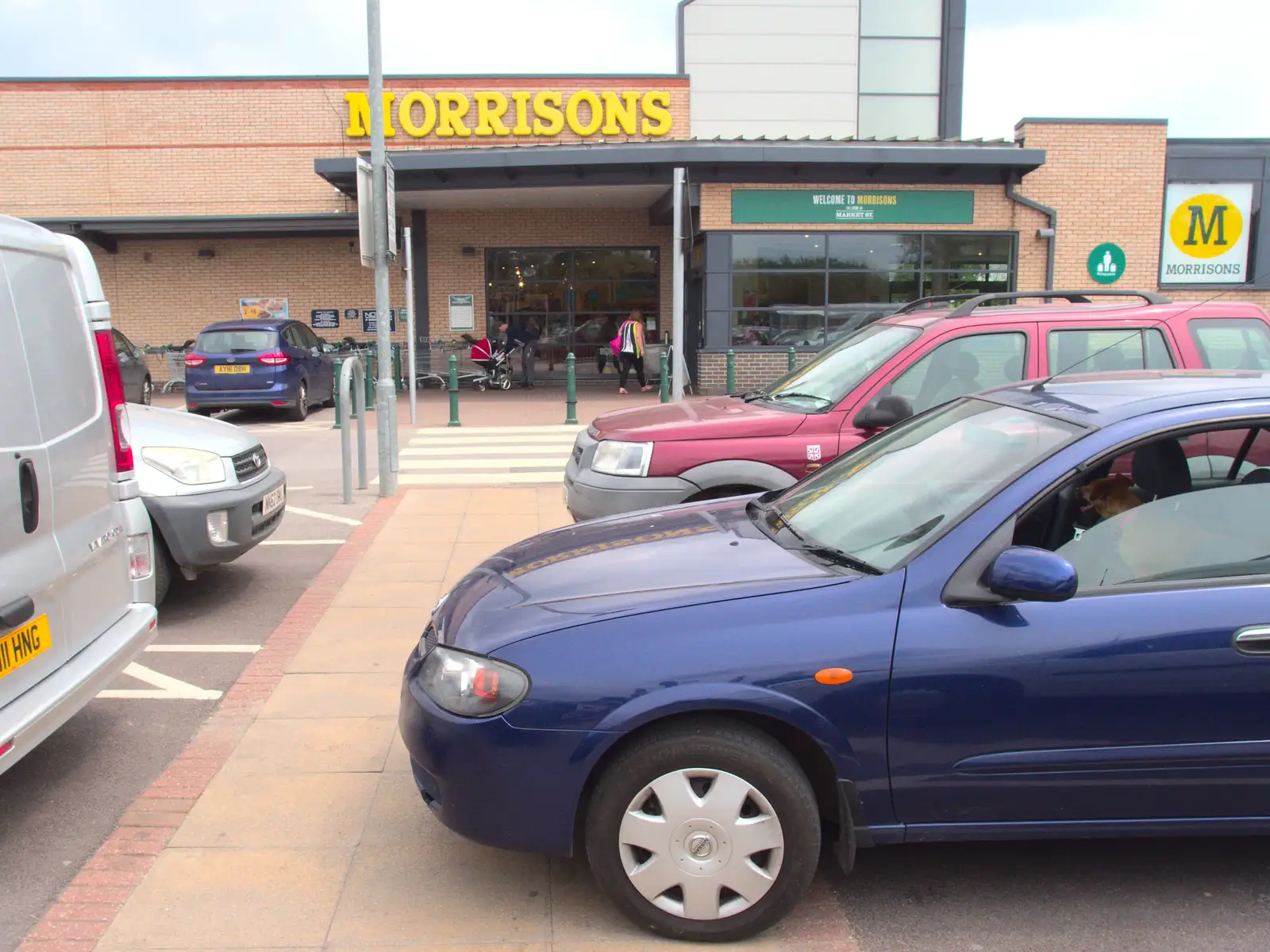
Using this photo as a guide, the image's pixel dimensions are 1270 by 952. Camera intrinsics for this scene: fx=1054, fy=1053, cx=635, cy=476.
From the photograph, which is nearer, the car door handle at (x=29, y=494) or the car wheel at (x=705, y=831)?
the car wheel at (x=705, y=831)

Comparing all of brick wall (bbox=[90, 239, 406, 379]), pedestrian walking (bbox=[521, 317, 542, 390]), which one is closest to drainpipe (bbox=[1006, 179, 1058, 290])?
pedestrian walking (bbox=[521, 317, 542, 390])

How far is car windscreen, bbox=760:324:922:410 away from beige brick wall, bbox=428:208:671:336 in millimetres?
16514

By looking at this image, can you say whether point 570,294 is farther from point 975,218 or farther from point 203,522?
point 203,522

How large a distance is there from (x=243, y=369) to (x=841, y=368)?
39.5 ft

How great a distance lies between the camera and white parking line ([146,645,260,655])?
218 inches

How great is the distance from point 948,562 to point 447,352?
20295 millimetres

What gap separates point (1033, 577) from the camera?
279 cm

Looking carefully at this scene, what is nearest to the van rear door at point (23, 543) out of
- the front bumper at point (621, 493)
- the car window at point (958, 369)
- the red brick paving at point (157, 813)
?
the red brick paving at point (157, 813)

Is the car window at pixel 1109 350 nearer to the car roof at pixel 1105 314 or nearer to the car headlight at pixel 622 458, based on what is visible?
the car roof at pixel 1105 314

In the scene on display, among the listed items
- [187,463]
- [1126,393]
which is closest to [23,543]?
[187,463]

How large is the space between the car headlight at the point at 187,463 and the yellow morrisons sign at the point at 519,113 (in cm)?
1735

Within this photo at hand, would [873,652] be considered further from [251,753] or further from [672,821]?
[251,753]

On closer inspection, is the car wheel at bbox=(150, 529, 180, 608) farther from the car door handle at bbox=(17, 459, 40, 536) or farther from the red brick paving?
the car door handle at bbox=(17, 459, 40, 536)

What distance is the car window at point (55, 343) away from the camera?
3.61 meters
